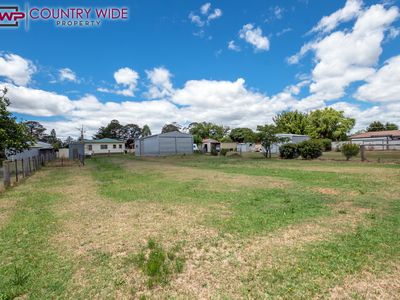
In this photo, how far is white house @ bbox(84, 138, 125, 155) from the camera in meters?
46.2

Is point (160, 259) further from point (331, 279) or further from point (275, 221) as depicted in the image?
point (275, 221)

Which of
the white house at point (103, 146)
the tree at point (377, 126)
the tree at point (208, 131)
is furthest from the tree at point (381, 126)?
the white house at point (103, 146)

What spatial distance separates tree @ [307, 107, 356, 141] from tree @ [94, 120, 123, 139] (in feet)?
203

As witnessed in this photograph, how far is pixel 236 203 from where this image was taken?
6137 millimetres

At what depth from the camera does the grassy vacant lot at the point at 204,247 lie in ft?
8.75

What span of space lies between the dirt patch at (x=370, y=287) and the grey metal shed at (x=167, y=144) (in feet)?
106

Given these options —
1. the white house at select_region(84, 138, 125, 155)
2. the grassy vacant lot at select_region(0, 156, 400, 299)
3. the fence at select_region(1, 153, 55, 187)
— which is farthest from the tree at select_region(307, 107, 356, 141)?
the fence at select_region(1, 153, 55, 187)

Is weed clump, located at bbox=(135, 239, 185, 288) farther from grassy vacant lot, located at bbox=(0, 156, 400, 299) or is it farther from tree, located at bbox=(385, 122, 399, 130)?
tree, located at bbox=(385, 122, 399, 130)

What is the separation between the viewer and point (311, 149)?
66.9ft

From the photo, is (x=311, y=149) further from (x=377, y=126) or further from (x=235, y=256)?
(x=377, y=126)

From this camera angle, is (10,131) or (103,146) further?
(103,146)

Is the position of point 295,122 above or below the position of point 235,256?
above

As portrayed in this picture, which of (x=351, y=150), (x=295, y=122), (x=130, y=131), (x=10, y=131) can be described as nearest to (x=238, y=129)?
(x=295, y=122)

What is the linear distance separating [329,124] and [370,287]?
4816cm
